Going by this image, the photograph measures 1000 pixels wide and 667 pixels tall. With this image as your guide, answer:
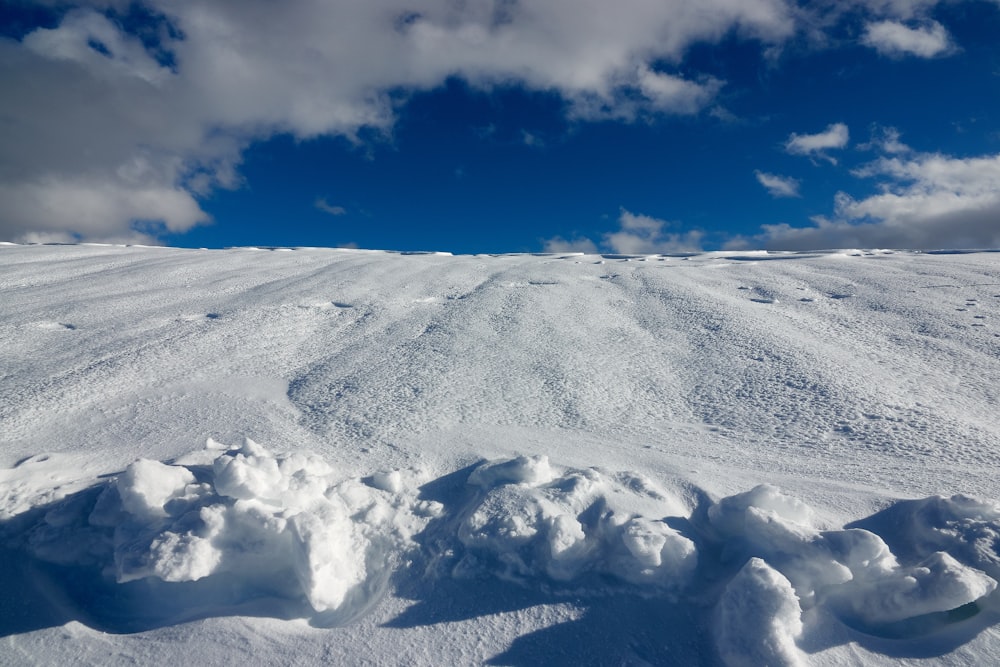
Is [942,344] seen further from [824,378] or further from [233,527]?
[233,527]

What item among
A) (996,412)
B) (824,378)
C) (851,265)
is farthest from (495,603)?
(851,265)

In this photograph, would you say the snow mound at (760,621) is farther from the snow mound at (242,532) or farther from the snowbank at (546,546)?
the snow mound at (242,532)

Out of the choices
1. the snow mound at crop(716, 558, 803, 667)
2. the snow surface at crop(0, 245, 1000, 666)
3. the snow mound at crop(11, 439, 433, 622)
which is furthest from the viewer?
the snow mound at crop(11, 439, 433, 622)

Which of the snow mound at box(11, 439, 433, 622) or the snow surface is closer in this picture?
the snow surface

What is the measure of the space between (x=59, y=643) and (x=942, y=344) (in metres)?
4.57

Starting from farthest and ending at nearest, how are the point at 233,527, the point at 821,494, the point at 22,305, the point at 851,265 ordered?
1. the point at 851,265
2. the point at 22,305
3. the point at 821,494
4. the point at 233,527

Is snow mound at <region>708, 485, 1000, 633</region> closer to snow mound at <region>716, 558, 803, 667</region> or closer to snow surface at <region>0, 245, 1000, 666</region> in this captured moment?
snow surface at <region>0, 245, 1000, 666</region>

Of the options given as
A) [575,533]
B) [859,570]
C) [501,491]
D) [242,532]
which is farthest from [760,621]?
[242,532]

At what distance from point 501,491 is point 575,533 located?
0.34 m

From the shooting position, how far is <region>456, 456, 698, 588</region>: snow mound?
1.62 m

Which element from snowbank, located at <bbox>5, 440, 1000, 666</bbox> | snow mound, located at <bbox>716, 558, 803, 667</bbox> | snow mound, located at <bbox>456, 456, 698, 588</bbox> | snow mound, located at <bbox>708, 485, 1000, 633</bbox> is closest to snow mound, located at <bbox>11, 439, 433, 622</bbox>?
snowbank, located at <bbox>5, 440, 1000, 666</bbox>

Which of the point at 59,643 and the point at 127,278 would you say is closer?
the point at 59,643

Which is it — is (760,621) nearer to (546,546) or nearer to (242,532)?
(546,546)

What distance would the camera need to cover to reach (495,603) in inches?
62.5
